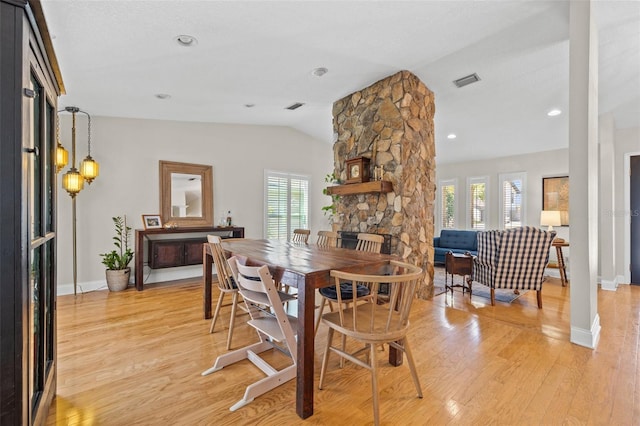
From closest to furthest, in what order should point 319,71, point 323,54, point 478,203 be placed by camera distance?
point 323,54
point 319,71
point 478,203

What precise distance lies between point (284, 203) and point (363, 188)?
8.76ft

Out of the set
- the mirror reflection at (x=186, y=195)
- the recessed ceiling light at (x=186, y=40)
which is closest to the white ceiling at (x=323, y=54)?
the recessed ceiling light at (x=186, y=40)

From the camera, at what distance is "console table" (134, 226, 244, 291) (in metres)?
4.52

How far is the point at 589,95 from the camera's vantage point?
2.60 m

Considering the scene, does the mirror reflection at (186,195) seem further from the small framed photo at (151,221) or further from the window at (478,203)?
the window at (478,203)

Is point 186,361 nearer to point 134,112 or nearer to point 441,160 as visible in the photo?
point 134,112

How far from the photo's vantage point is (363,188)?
424cm

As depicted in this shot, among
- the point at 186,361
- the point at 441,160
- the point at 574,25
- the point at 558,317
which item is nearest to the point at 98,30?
the point at 186,361

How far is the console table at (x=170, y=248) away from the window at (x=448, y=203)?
5284 millimetres

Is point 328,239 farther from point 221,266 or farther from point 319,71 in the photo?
point 319,71

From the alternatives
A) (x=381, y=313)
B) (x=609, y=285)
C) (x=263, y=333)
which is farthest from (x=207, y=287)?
(x=609, y=285)

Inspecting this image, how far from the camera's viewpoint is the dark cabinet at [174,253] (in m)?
4.65

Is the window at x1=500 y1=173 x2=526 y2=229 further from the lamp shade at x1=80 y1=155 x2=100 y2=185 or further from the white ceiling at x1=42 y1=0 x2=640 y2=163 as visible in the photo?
the lamp shade at x1=80 y1=155 x2=100 y2=185

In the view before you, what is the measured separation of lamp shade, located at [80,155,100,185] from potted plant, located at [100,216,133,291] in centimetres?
75
